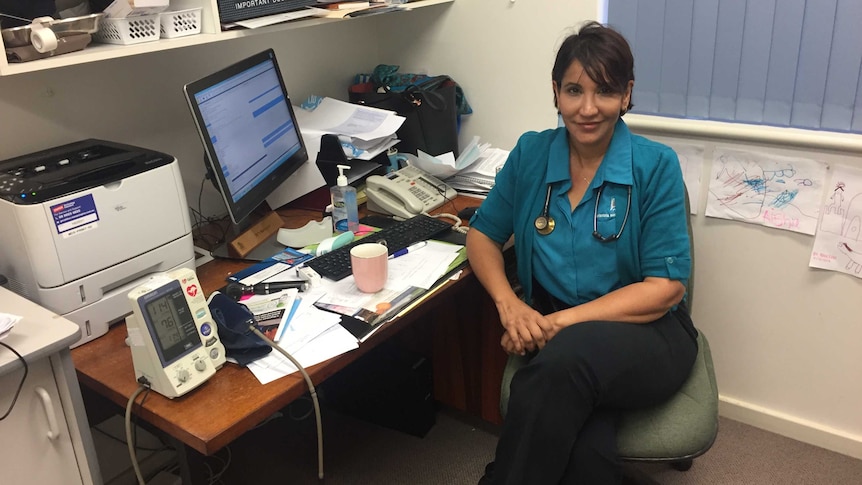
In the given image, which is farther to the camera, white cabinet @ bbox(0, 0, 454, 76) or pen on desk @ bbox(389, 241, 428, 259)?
pen on desk @ bbox(389, 241, 428, 259)

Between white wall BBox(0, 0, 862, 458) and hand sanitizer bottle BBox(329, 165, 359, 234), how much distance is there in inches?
16.7

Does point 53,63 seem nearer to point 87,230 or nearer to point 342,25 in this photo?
point 87,230

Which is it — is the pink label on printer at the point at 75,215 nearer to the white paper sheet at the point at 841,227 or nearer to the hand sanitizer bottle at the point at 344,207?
the hand sanitizer bottle at the point at 344,207

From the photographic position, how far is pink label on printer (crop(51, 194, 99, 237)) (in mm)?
1317

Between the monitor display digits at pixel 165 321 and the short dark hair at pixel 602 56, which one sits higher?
the short dark hair at pixel 602 56

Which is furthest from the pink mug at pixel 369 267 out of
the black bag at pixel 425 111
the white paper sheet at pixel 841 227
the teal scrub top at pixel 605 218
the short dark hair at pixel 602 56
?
the white paper sheet at pixel 841 227

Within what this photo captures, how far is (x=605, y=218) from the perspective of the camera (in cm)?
163

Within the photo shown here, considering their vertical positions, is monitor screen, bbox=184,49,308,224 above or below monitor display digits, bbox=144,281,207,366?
above

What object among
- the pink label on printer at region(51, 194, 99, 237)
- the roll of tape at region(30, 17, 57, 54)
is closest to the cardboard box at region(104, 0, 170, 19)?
→ the roll of tape at region(30, 17, 57, 54)

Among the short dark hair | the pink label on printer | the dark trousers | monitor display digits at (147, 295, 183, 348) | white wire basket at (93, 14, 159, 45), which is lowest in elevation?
the dark trousers

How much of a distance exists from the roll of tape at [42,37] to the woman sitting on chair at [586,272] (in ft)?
3.31

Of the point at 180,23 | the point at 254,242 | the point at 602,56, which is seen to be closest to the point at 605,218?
the point at 602,56

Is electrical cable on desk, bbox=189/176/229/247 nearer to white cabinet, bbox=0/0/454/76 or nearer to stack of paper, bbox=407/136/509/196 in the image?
white cabinet, bbox=0/0/454/76

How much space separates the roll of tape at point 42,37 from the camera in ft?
4.39
